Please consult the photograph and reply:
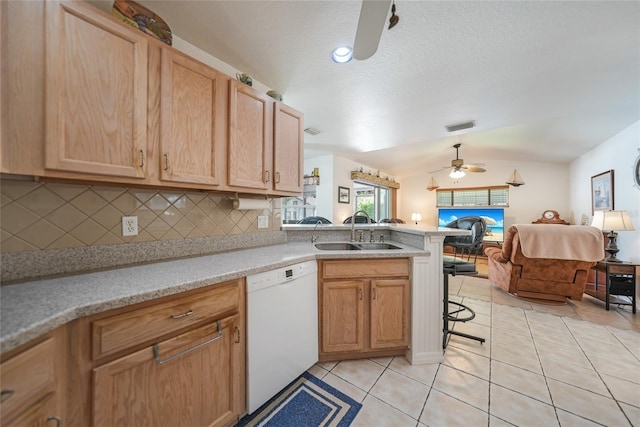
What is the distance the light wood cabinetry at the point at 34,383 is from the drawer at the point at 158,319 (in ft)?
0.32

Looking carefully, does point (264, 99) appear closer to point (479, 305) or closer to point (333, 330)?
point (333, 330)

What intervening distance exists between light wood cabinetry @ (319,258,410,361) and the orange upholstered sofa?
2.26 metres

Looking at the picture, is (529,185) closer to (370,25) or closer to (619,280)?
(619,280)

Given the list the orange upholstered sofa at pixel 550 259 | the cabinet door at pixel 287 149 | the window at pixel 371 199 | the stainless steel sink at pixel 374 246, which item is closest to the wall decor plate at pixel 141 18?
the cabinet door at pixel 287 149

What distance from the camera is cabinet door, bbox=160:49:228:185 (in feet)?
4.16

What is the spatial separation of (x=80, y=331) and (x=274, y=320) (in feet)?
2.78

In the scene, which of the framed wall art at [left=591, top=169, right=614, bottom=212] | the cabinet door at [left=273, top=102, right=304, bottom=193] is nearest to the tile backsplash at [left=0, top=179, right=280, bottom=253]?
the cabinet door at [left=273, top=102, right=304, bottom=193]

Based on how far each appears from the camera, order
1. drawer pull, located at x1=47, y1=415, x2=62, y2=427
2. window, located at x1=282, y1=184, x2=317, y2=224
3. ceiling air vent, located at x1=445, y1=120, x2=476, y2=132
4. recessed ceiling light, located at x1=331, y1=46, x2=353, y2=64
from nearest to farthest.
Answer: drawer pull, located at x1=47, y1=415, x2=62, y2=427
recessed ceiling light, located at x1=331, y1=46, x2=353, y2=64
ceiling air vent, located at x1=445, y1=120, x2=476, y2=132
window, located at x1=282, y1=184, x2=317, y2=224

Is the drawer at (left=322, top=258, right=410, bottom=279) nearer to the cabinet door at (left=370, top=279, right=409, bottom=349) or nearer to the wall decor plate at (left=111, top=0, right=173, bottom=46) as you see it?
the cabinet door at (left=370, top=279, right=409, bottom=349)

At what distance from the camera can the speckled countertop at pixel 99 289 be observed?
67 centimetres

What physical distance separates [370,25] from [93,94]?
1.34m

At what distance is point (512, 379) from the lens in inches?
Result: 64.1

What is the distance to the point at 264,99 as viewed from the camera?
1729mm

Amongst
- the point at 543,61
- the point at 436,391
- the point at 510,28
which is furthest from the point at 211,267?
the point at 543,61
